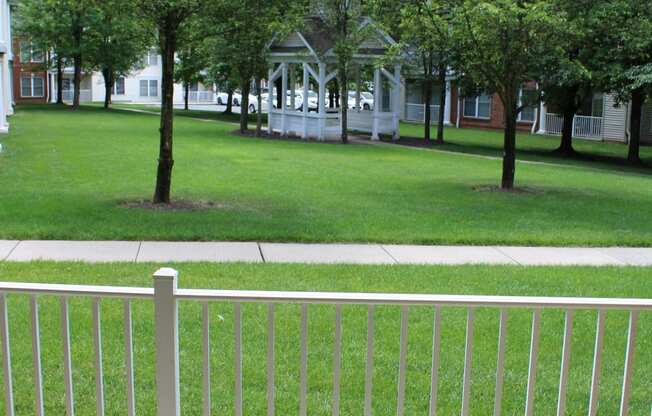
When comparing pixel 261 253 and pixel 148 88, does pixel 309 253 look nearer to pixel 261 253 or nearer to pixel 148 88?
pixel 261 253

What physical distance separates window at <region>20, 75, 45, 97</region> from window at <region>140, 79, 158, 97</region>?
48.1 ft

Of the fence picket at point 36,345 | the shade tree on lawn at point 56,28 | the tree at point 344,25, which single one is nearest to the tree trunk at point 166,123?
the fence picket at point 36,345

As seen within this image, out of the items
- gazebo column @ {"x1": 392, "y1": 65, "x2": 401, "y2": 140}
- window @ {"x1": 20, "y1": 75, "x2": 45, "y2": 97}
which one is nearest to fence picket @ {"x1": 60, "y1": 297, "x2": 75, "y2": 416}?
gazebo column @ {"x1": 392, "y1": 65, "x2": 401, "y2": 140}

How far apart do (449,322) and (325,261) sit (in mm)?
2640

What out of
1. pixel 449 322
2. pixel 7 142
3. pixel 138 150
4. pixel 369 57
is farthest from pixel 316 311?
pixel 369 57

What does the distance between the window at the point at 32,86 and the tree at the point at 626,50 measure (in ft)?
162

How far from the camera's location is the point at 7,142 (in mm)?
23422

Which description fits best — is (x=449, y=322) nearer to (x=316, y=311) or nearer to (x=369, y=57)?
(x=316, y=311)

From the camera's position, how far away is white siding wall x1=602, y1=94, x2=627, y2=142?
37250 millimetres

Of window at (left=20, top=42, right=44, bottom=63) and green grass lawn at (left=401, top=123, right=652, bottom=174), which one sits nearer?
green grass lawn at (left=401, top=123, right=652, bottom=174)

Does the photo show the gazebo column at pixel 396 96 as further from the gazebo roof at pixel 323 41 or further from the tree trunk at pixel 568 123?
the tree trunk at pixel 568 123

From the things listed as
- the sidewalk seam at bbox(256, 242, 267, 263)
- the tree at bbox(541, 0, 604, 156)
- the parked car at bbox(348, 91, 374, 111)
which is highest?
the tree at bbox(541, 0, 604, 156)

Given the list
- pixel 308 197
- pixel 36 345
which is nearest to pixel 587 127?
pixel 308 197

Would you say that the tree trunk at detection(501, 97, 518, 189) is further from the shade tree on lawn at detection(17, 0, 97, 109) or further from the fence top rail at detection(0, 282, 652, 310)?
the shade tree on lawn at detection(17, 0, 97, 109)
